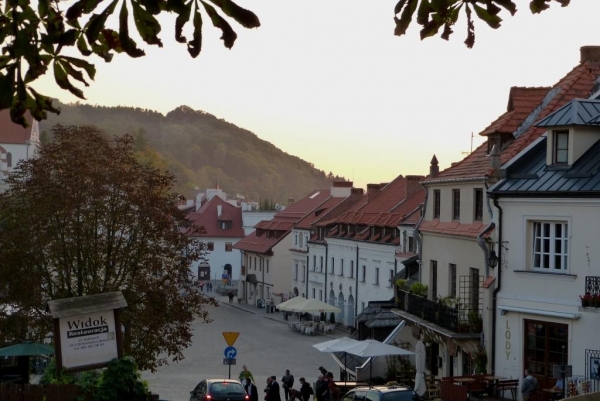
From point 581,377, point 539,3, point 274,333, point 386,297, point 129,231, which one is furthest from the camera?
→ point 274,333

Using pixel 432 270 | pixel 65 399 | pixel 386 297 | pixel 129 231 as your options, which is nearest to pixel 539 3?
pixel 65 399

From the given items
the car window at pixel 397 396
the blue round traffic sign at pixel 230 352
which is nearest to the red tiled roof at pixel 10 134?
the blue round traffic sign at pixel 230 352

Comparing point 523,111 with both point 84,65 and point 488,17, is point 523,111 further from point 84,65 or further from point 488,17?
point 84,65

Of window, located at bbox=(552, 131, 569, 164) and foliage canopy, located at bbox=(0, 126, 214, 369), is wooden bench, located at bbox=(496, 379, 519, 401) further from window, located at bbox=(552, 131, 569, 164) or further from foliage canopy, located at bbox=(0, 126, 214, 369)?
foliage canopy, located at bbox=(0, 126, 214, 369)

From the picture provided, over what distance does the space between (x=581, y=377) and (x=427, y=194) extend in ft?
41.7

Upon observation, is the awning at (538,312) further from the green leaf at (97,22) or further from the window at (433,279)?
the green leaf at (97,22)

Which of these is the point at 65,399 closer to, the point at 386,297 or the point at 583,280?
the point at 583,280

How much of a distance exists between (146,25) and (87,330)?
1572 centimetres

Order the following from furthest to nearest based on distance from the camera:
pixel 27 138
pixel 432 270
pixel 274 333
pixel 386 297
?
pixel 27 138, pixel 274 333, pixel 386 297, pixel 432 270

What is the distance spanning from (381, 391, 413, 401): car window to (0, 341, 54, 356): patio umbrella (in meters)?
9.09

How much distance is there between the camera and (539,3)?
6680 millimetres

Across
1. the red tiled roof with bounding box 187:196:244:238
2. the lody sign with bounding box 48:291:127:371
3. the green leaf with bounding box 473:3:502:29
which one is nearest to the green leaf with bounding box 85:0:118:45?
the green leaf with bounding box 473:3:502:29

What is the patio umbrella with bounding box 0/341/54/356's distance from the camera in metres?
27.0

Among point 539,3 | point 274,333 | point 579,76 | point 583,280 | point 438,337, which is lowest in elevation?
point 274,333
